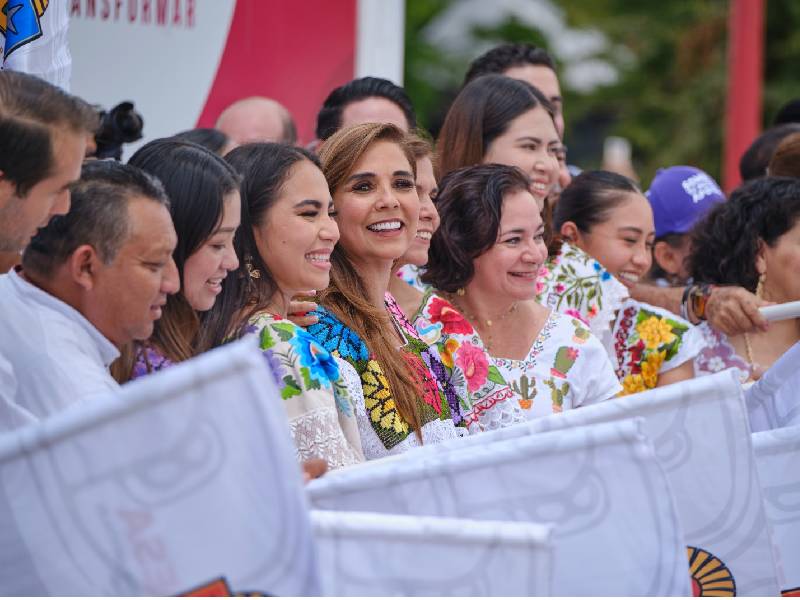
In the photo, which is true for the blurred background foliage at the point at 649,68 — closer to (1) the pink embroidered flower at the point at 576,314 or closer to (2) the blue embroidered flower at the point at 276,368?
(1) the pink embroidered flower at the point at 576,314

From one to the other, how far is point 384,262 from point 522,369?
1.81ft

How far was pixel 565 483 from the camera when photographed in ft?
6.52

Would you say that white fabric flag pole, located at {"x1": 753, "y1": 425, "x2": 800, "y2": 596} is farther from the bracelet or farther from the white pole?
the white pole

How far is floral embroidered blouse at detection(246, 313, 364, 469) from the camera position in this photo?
2.60 meters

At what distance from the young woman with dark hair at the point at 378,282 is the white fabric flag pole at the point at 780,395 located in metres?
0.72

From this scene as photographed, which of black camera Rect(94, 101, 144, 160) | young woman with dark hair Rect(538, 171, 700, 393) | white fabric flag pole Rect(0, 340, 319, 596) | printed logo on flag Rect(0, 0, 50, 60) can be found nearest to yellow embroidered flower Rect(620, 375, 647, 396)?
young woman with dark hair Rect(538, 171, 700, 393)

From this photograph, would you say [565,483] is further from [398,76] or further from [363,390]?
[398,76]

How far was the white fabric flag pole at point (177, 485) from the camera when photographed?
1.65 metres

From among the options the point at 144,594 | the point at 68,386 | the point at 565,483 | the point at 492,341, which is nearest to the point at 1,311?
the point at 68,386

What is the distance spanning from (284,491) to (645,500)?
601mm

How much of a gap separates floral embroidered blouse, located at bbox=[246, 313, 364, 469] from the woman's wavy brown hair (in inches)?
9.0

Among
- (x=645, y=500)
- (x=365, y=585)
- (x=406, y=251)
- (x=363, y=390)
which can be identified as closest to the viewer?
(x=365, y=585)

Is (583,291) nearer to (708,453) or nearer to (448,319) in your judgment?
(448,319)

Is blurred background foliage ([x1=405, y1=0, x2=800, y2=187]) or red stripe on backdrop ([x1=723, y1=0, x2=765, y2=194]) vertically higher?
blurred background foliage ([x1=405, y1=0, x2=800, y2=187])
